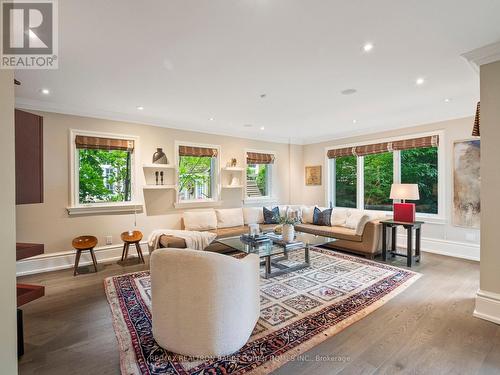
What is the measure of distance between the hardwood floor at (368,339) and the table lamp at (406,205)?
1.27 m

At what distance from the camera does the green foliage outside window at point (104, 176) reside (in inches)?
173

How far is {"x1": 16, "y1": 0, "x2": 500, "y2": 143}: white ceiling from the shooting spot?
Result: 1938 millimetres

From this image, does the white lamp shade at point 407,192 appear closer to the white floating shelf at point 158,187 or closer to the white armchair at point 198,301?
the white armchair at point 198,301

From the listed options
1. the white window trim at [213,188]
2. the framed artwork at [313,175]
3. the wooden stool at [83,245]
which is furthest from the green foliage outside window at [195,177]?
the framed artwork at [313,175]

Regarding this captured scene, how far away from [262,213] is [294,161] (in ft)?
6.81

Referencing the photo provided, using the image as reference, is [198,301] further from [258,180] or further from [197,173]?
[258,180]

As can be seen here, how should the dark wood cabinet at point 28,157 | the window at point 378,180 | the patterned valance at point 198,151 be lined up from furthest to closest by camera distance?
the window at point 378,180 → the patterned valance at point 198,151 → the dark wood cabinet at point 28,157

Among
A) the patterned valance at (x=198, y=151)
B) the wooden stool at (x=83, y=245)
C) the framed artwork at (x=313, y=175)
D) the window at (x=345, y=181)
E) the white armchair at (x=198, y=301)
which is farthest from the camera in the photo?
the framed artwork at (x=313, y=175)

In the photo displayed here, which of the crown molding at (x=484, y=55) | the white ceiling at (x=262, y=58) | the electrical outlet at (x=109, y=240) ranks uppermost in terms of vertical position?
the white ceiling at (x=262, y=58)

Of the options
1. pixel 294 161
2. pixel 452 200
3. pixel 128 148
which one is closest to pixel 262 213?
pixel 294 161

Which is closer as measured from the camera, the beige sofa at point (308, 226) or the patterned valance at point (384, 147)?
the beige sofa at point (308, 226)

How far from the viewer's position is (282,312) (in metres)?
2.59

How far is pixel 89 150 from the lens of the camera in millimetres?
4438

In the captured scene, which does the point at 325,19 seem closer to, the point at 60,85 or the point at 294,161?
the point at 60,85
